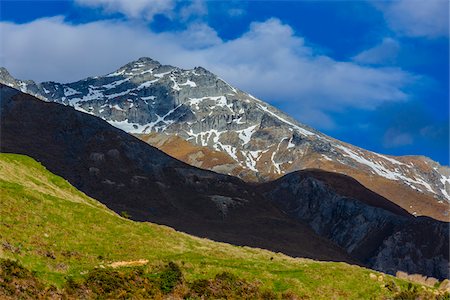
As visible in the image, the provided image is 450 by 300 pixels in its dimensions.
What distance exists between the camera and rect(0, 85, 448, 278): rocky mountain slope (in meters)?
153

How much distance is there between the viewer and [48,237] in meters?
44.9

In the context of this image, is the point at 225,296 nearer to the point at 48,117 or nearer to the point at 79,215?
the point at 79,215

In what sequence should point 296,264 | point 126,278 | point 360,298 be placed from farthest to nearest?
point 296,264, point 360,298, point 126,278

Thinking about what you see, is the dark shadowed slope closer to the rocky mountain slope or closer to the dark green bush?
the rocky mountain slope

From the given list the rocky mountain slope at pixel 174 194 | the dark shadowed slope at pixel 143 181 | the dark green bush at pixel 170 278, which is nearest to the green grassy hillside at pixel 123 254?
the dark green bush at pixel 170 278

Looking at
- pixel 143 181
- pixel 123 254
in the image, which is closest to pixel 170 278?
pixel 123 254

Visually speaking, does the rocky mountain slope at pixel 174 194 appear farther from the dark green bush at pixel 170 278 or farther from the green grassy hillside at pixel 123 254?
the dark green bush at pixel 170 278

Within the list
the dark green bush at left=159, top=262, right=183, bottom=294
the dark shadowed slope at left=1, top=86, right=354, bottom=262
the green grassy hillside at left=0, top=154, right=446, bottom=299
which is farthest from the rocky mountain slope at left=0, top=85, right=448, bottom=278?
the dark green bush at left=159, top=262, right=183, bottom=294

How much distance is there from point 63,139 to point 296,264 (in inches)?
5252

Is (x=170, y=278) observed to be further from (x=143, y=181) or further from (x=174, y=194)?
(x=174, y=194)

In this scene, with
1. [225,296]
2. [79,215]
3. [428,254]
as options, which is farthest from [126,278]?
[428,254]

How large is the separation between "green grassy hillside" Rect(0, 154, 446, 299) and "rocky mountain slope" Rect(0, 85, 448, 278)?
8647 cm

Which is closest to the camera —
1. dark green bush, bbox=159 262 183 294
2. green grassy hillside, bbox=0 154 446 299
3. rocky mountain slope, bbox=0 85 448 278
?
dark green bush, bbox=159 262 183 294

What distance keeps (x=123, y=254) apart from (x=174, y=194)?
122 metres
